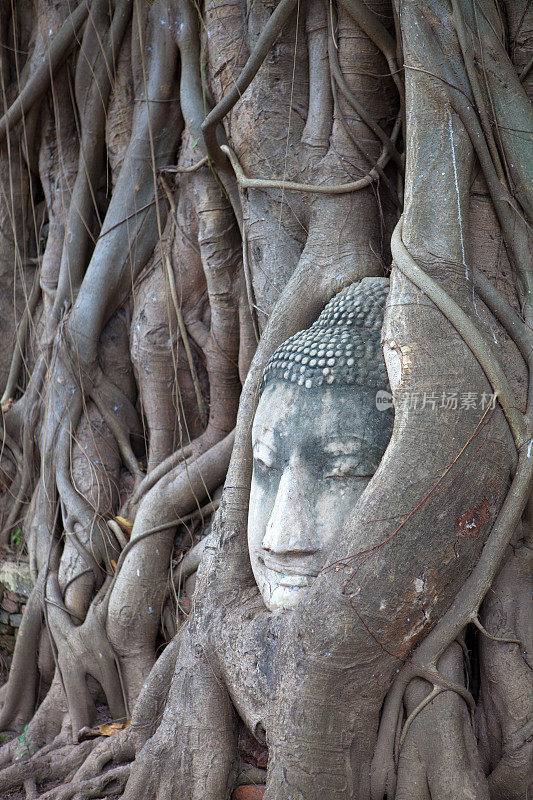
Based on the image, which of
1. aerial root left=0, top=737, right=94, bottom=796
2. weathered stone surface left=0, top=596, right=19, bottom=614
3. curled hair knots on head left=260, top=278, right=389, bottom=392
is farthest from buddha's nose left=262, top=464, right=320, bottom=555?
weathered stone surface left=0, top=596, right=19, bottom=614

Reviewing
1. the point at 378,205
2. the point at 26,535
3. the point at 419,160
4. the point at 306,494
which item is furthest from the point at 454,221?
the point at 26,535

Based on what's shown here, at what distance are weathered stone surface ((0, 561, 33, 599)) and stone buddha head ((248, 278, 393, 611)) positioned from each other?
1832 millimetres

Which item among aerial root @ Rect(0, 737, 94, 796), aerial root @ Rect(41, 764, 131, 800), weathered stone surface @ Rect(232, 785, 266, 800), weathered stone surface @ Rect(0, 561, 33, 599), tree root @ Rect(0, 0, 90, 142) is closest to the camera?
weathered stone surface @ Rect(232, 785, 266, 800)

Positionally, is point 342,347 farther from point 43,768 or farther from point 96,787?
point 43,768

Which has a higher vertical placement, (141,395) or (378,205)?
(378,205)

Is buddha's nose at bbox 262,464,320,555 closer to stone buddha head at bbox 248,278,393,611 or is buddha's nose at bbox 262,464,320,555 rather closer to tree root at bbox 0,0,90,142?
stone buddha head at bbox 248,278,393,611

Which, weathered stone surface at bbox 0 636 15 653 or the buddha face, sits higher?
the buddha face

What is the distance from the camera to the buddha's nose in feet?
5.83

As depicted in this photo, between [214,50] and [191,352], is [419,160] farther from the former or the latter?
[191,352]

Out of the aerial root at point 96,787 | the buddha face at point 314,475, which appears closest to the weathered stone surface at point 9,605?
the aerial root at point 96,787

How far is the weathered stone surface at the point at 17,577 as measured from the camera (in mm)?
3330

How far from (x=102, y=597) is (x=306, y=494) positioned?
1.55 m

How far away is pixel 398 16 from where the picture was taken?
1.95 metres

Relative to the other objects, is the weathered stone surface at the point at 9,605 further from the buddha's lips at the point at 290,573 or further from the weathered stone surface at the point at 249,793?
the buddha's lips at the point at 290,573
